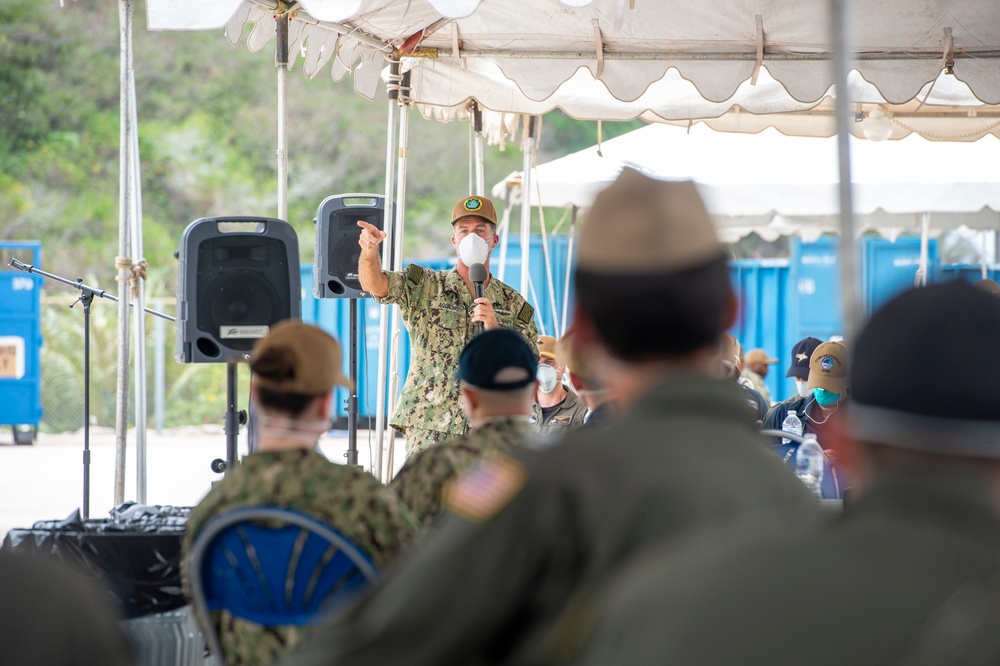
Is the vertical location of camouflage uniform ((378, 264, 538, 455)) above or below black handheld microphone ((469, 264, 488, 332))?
below

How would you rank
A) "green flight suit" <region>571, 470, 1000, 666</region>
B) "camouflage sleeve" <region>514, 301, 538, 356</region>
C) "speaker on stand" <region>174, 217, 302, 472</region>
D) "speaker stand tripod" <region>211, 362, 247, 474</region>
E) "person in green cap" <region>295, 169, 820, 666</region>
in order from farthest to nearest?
1. "camouflage sleeve" <region>514, 301, 538, 356</region>
2. "speaker on stand" <region>174, 217, 302, 472</region>
3. "speaker stand tripod" <region>211, 362, 247, 474</region>
4. "person in green cap" <region>295, 169, 820, 666</region>
5. "green flight suit" <region>571, 470, 1000, 666</region>

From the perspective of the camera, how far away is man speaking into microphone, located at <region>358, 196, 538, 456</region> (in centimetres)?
539

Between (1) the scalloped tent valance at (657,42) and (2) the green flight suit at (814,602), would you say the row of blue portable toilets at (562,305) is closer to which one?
(1) the scalloped tent valance at (657,42)

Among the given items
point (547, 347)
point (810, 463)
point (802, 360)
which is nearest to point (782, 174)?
point (802, 360)

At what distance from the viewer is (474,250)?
5.37 meters

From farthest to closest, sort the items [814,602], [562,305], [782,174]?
[562,305] < [782,174] < [814,602]

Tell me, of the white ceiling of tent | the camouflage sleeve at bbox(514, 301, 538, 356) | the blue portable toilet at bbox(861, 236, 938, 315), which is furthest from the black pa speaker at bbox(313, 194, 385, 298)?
the blue portable toilet at bbox(861, 236, 938, 315)

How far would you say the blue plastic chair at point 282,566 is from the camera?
7.42 feet

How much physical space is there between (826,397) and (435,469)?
10.1 feet

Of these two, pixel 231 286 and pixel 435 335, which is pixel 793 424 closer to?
pixel 435 335

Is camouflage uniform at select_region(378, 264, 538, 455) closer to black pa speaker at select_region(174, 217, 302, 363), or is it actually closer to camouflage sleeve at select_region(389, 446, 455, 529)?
black pa speaker at select_region(174, 217, 302, 363)

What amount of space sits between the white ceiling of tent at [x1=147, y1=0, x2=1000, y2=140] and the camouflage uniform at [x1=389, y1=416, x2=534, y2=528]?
269 cm

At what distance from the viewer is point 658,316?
1288mm

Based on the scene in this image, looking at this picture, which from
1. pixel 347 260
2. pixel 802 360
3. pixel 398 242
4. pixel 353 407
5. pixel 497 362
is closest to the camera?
pixel 497 362
